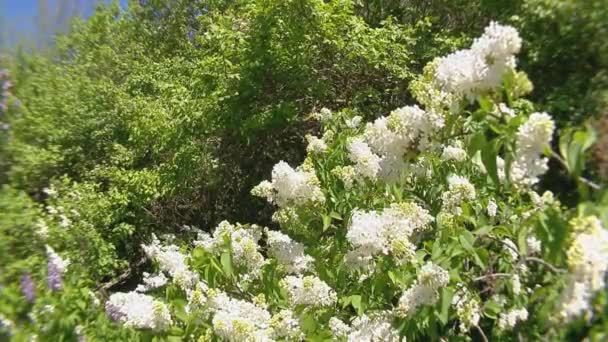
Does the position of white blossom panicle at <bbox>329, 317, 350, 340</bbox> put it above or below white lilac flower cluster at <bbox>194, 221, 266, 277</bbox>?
below

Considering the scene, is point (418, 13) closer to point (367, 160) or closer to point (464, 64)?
point (367, 160)

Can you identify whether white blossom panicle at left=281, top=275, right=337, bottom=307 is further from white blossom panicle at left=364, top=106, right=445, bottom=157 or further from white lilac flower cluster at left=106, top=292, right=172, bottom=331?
white blossom panicle at left=364, top=106, right=445, bottom=157

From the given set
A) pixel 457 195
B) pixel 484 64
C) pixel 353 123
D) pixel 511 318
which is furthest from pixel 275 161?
pixel 484 64

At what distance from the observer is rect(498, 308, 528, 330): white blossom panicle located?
2.18 m

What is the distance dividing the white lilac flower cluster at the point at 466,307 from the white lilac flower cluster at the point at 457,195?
18.2 inches

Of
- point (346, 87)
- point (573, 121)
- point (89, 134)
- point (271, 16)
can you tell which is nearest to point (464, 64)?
point (573, 121)

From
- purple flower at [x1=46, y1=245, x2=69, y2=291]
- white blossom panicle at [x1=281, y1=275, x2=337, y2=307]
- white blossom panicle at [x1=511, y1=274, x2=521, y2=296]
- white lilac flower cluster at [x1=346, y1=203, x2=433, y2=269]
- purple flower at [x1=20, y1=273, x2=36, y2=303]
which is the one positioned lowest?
purple flower at [x1=20, y1=273, x2=36, y2=303]

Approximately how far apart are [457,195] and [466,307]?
1.98 ft

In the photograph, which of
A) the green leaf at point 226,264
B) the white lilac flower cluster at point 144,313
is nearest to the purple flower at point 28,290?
the white lilac flower cluster at point 144,313

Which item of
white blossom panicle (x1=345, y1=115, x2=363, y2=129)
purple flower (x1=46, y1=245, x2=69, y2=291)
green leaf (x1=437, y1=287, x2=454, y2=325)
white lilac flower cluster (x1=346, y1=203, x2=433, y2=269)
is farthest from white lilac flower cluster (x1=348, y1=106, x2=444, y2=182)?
white blossom panicle (x1=345, y1=115, x2=363, y2=129)

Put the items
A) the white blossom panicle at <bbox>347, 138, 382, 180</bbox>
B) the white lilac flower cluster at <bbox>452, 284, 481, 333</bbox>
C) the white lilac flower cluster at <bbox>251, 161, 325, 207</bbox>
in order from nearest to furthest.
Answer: the white lilac flower cluster at <bbox>452, 284, 481, 333</bbox> → the white blossom panicle at <bbox>347, 138, 382, 180</bbox> → the white lilac flower cluster at <bbox>251, 161, 325, 207</bbox>

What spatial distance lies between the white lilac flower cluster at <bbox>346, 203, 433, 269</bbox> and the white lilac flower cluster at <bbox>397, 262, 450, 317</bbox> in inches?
8.0

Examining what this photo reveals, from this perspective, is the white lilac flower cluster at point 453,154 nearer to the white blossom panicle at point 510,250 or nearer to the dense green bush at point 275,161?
the dense green bush at point 275,161

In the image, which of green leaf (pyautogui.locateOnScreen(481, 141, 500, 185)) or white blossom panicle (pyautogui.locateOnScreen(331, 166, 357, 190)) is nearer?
green leaf (pyautogui.locateOnScreen(481, 141, 500, 185))
